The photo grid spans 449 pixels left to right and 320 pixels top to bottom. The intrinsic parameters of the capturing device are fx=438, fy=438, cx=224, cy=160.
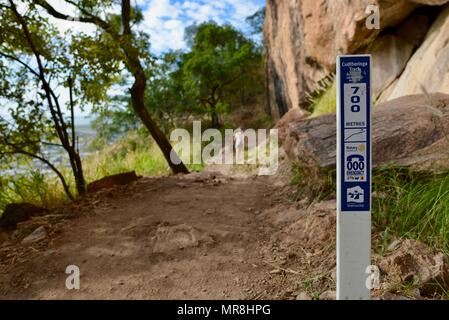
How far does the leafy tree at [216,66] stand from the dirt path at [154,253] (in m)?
11.1

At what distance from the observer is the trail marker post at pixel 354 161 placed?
2049 mm

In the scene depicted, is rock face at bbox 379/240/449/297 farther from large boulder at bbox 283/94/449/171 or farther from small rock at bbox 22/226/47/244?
small rock at bbox 22/226/47/244

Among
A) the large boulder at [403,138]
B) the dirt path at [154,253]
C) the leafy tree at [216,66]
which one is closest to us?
the dirt path at [154,253]

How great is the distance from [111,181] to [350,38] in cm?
409

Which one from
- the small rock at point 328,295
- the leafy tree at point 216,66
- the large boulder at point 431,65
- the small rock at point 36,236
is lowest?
the small rock at point 328,295

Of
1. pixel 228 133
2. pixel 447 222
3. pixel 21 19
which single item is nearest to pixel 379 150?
pixel 447 222

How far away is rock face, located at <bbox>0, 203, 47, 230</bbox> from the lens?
14.9ft

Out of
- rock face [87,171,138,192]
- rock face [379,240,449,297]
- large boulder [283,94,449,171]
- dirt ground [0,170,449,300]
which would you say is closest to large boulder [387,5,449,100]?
large boulder [283,94,449,171]

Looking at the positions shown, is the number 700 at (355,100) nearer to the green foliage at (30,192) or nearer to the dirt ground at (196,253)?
the dirt ground at (196,253)

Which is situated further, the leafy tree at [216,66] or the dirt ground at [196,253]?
the leafy tree at [216,66]

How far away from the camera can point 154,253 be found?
333 centimetres

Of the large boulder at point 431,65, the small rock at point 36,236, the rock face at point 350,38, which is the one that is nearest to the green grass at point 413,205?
the large boulder at point 431,65
